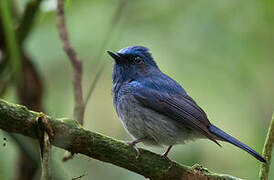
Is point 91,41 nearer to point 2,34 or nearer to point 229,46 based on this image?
point 2,34

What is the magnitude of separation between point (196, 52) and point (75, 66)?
2.36m

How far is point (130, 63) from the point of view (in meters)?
4.95

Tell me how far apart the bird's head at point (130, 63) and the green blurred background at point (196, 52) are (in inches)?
27.4

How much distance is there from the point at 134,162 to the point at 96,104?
11.0 feet

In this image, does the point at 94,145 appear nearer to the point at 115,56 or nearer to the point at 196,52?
the point at 115,56

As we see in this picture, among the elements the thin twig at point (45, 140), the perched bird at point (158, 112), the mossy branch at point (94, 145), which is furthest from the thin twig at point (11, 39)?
the thin twig at point (45, 140)

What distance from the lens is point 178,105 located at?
14.8 feet

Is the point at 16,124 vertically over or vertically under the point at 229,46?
under

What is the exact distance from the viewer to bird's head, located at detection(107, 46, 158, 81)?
16.0 feet

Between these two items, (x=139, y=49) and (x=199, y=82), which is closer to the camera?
→ (x=139, y=49)

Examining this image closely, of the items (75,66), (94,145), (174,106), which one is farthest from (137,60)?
(94,145)

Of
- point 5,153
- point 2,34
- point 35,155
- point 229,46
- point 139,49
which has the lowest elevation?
point 5,153

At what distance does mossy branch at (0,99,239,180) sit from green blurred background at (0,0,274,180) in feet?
7.42

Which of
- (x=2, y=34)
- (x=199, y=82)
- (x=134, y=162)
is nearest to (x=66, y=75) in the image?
(x=2, y=34)
